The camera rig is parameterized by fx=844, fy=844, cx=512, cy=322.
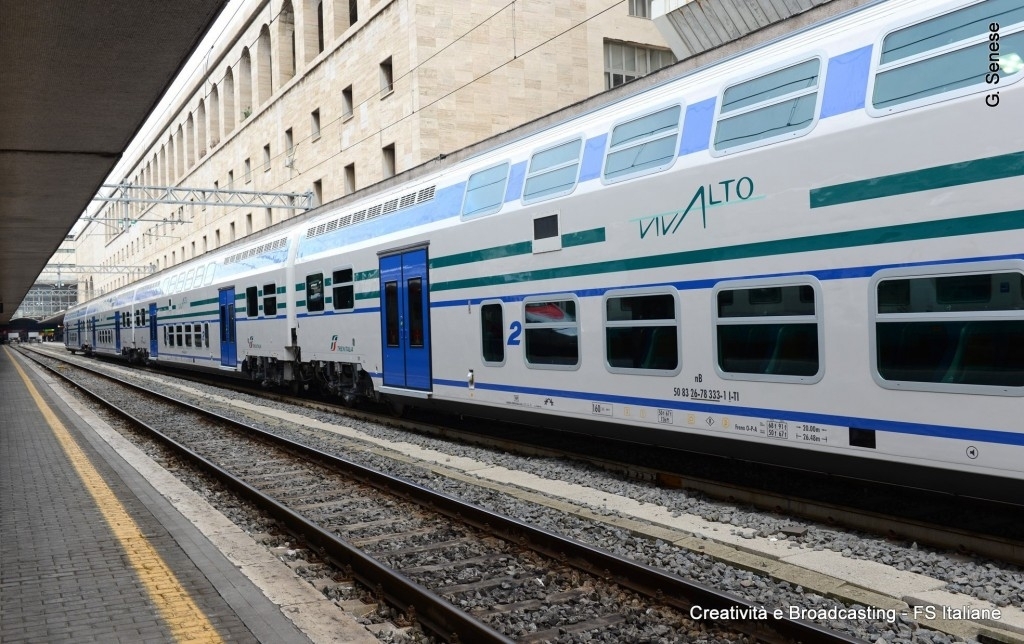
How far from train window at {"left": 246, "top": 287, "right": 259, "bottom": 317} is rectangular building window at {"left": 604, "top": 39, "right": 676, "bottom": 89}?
14.1 metres

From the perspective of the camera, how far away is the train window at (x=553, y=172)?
9.32m

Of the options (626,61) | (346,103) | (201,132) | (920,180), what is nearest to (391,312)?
(920,180)

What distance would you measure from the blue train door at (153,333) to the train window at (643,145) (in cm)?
2784

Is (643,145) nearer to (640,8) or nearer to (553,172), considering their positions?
(553,172)

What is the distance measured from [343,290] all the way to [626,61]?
17.6 m

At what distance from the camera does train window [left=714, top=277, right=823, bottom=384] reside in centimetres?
660

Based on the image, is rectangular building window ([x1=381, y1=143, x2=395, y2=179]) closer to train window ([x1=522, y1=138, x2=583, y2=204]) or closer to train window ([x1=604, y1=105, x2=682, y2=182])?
train window ([x1=522, y1=138, x2=583, y2=204])

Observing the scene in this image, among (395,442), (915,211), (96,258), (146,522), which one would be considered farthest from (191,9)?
(96,258)

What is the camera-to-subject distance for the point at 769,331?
696 centimetres

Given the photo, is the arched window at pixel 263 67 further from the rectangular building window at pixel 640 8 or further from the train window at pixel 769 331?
the train window at pixel 769 331

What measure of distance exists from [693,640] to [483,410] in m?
6.65

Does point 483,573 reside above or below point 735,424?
below

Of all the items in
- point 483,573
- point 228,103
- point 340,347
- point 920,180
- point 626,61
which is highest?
point 228,103

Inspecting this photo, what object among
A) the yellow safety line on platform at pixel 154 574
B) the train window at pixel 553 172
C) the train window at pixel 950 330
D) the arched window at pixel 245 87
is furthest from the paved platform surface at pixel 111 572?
the arched window at pixel 245 87
